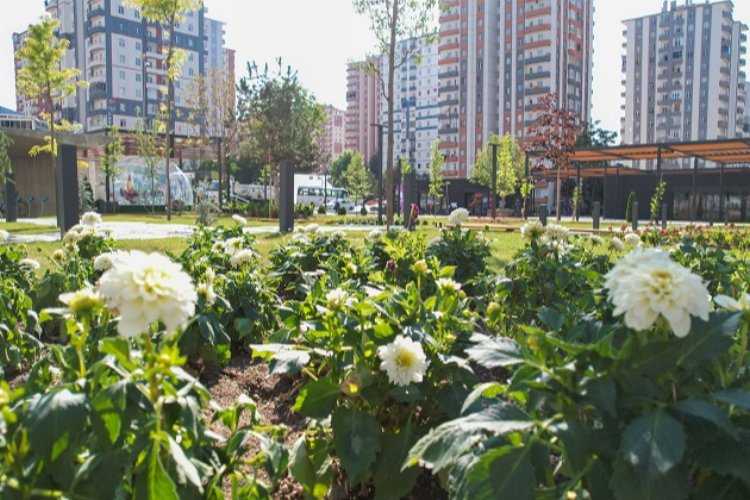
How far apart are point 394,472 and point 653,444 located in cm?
112

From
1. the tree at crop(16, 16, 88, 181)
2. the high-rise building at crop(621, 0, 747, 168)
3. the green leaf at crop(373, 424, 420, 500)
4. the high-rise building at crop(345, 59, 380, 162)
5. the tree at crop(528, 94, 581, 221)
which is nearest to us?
the green leaf at crop(373, 424, 420, 500)

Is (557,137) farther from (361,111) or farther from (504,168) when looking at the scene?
(361,111)

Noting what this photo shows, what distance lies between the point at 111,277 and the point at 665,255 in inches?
51.8

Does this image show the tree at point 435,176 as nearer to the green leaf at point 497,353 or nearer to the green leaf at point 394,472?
the green leaf at point 394,472

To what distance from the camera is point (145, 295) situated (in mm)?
1373

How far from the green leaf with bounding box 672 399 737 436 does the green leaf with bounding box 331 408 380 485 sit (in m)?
1.07

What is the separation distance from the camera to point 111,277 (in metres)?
1.43

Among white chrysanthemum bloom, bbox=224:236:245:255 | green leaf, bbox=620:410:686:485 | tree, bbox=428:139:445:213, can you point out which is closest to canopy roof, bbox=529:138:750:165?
tree, bbox=428:139:445:213

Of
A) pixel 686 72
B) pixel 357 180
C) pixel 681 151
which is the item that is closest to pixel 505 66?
pixel 686 72

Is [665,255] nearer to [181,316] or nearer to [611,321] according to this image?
[611,321]

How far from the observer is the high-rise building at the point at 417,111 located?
129m

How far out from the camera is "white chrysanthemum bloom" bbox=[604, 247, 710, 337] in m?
1.40

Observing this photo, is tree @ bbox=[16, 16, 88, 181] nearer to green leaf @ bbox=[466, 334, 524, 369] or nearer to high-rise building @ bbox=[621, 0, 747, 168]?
green leaf @ bbox=[466, 334, 524, 369]

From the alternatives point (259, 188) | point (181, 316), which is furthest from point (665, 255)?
point (259, 188)
